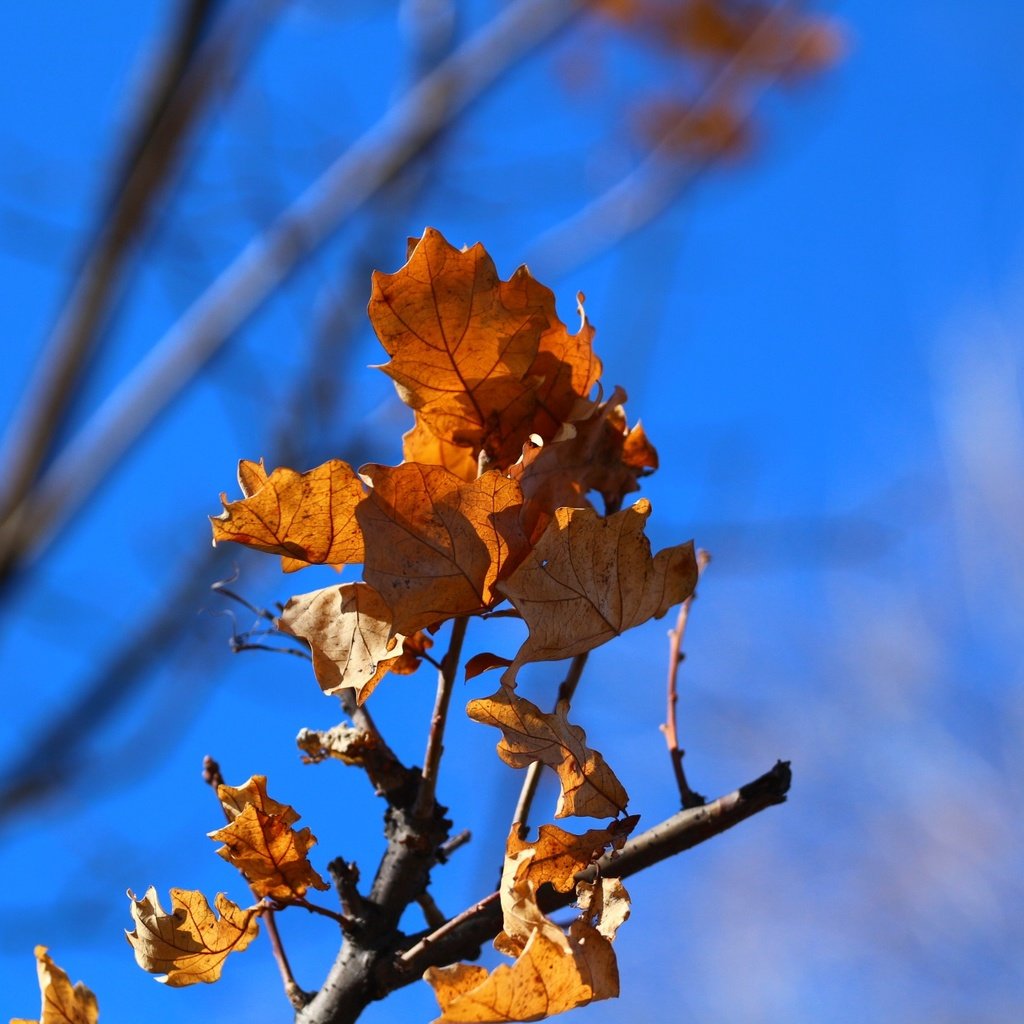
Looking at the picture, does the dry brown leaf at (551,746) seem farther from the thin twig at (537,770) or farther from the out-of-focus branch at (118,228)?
the out-of-focus branch at (118,228)

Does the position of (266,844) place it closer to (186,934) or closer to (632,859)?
(186,934)

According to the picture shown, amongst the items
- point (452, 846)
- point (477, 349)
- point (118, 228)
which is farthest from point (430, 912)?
point (118, 228)

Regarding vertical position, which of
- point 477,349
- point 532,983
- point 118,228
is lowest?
point 532,983

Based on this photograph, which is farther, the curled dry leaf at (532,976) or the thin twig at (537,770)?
the thin twig at (537,770)

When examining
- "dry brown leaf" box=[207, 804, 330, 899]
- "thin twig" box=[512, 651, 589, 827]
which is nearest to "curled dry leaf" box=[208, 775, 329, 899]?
"dry brown leaf" box=[207, 804, 330, 899]

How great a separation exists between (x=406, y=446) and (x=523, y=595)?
0.15 meters

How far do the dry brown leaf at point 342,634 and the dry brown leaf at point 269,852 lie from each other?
0.07 metres

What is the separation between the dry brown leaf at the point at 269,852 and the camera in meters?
0.45

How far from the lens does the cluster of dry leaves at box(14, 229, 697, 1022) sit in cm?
39

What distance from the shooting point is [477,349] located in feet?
1.58

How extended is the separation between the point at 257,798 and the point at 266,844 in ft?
0.07

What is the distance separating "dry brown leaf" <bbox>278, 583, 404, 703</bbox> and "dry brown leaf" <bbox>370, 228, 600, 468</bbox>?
Answer: 109mm

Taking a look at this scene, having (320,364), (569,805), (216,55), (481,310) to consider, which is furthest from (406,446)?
(320,364)

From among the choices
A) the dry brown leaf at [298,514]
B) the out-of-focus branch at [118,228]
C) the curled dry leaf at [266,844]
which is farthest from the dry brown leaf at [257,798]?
the out-of-focus branch at [118,228]
